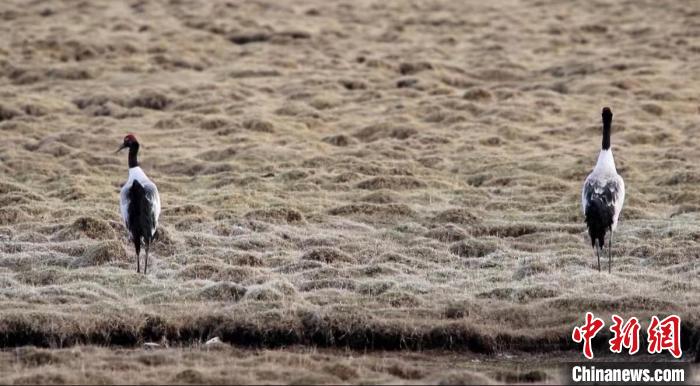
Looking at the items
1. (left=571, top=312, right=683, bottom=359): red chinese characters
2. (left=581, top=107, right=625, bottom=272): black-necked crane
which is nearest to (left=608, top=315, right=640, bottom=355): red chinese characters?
(left=571, top=312, right=683, bottom=359): red chinese characters

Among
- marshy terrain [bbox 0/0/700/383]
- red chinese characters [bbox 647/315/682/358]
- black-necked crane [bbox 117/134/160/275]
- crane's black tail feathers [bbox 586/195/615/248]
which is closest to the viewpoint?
red chinese characters [bbox 647/315/682/358]

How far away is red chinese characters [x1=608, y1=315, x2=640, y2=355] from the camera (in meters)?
16.6

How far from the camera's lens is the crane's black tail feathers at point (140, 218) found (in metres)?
21.6

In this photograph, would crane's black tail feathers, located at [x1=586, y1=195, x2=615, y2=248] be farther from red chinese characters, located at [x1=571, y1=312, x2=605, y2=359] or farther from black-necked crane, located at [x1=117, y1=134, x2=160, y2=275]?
black-necked crane, located at [x1=117, y1=134, x2=160, y2=275]

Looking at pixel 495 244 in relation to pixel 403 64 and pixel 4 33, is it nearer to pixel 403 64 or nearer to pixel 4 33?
pixel 403 64

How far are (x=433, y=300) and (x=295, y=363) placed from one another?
14.4 feet

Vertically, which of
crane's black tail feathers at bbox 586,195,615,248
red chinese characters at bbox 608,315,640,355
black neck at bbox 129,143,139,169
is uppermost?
black neck at bbox 129,143,139,169

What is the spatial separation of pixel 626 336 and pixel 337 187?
14.6m

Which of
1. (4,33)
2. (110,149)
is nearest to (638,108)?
(110,149)

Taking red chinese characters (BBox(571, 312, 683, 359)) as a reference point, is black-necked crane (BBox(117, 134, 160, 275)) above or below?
above

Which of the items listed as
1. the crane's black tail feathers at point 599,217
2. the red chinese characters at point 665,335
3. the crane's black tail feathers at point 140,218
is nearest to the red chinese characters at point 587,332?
the red chinese characters at point 665,335

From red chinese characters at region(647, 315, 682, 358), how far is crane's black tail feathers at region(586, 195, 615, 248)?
428 cm

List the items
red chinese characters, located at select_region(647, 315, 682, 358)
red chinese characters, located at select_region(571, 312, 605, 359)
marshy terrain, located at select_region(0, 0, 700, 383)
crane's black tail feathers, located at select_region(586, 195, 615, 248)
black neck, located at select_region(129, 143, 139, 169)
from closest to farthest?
1. red chinese characters, located at select_region(647, 315, 682, 358)
2. red chinese characters, located at select_region(571, 312, 605, 359)
3. marshy terrain, located at select_region(0, 0, 700, 383)
4. crane's black tail feathers, located at select_region(586, 195, 615, 248)
5. black neck, located at select_region(129, 143, 139, 169)

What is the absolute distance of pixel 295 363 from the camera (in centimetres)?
1527
